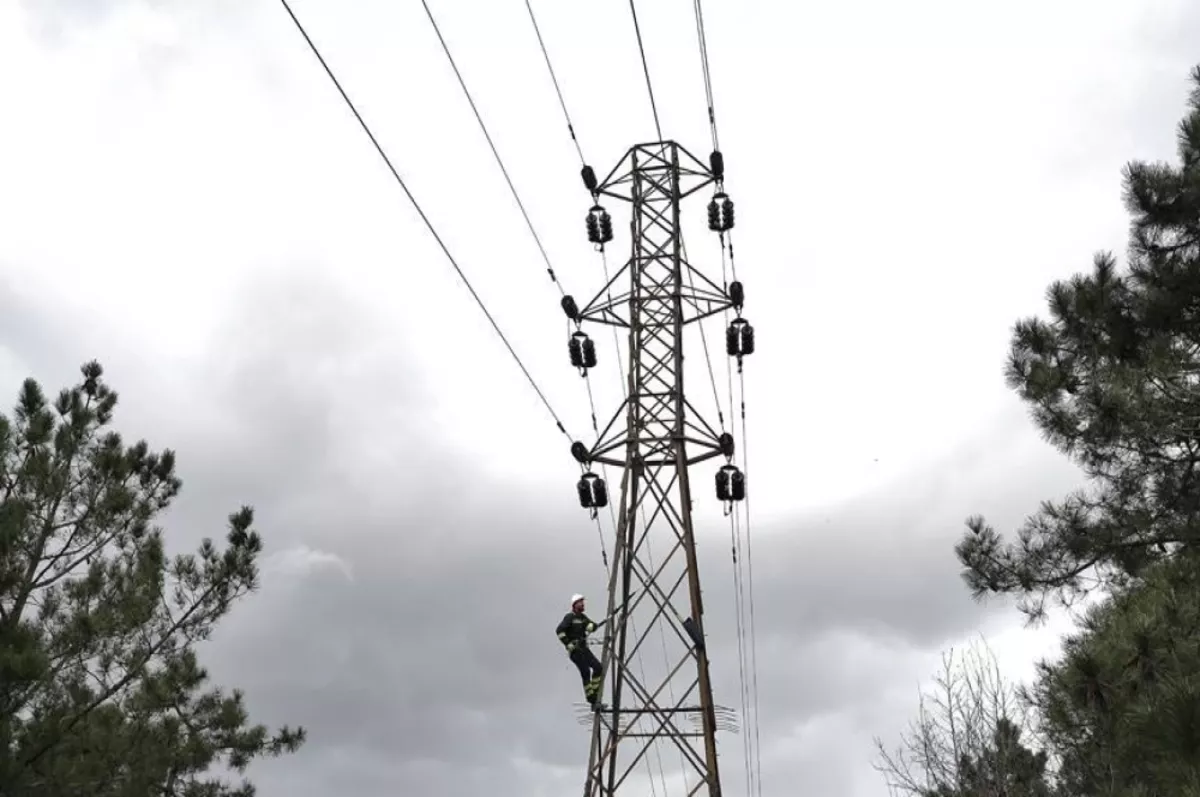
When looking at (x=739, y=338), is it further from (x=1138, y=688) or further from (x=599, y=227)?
(x=1138, y=688)

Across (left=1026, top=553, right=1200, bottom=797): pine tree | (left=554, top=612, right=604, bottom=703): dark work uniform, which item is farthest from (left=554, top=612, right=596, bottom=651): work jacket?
(left=1026, top=553, right=1200, bottom=797): pine tree

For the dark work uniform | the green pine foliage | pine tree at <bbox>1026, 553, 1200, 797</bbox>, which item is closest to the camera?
pine tree at <bbox>1026, 553, 1200, 797</bbox>

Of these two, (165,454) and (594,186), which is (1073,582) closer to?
(594,186)

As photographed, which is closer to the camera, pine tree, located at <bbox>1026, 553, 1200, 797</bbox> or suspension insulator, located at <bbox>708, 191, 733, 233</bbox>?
pine tree, located at <bbox>1026, 553, 1200, 797</bbox>

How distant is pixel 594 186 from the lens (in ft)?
46.2

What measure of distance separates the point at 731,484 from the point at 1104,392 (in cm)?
489

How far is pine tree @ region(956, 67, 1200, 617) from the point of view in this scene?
962cm

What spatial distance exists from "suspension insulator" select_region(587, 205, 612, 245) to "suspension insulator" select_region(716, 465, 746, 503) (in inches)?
134

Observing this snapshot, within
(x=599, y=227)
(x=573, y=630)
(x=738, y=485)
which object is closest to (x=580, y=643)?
(x=573, y=630)

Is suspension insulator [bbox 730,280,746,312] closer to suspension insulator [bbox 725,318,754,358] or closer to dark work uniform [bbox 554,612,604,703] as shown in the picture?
suspension insulator [bbox 725,318,754,358]

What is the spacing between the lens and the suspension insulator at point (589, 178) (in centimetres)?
1392

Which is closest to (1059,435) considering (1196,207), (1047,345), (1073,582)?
(1047,345)

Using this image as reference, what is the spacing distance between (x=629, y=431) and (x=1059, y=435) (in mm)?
4363

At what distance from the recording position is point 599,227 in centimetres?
1391
